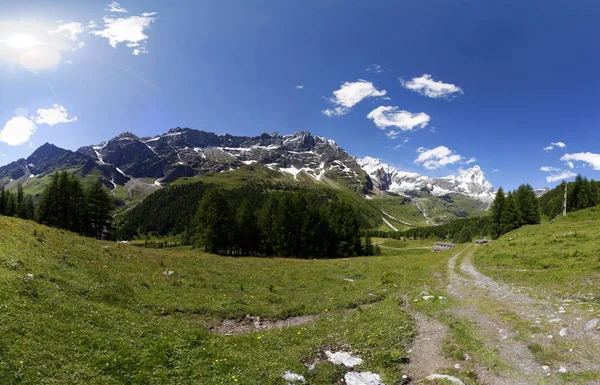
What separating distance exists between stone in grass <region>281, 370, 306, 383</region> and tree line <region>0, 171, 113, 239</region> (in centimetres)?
8244

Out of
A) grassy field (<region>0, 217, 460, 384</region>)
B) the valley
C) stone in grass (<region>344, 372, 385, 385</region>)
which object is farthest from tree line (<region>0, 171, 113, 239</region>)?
stone in grass (<region>344, 372, 385, 385</region>)

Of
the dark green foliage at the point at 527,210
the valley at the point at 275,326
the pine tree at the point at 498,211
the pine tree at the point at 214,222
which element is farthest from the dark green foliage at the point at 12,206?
the dark green foliage at the point at 527,210

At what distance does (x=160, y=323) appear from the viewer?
54.3 ft

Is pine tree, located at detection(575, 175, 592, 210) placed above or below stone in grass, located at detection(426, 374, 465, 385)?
above

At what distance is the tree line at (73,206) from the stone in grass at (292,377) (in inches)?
3246

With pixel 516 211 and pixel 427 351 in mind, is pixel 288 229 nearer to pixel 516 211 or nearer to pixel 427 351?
pixel 427 351

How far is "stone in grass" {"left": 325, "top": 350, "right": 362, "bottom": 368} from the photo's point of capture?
13406 millimetres

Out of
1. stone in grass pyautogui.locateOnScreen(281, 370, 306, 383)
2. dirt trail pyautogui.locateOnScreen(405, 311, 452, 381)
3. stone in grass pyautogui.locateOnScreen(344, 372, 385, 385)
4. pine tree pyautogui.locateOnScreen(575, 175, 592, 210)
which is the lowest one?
stone in grass pyautogui.locateOnScreen(281, 370, 306, 383)

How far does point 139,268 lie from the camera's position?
28062 mm

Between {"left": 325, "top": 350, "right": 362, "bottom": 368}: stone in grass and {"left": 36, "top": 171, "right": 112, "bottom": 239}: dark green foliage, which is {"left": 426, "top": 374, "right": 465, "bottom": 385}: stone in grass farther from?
{"left": 36, "top": 171, "right": 112, "bottom": 239}: dark green foliage

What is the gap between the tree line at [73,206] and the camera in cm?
7219

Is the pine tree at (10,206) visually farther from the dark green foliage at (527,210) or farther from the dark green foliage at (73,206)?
the dark green foliage at (527,210)

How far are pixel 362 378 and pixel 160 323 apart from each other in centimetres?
1199

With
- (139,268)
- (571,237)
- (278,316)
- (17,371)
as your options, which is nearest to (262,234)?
(139,268)
